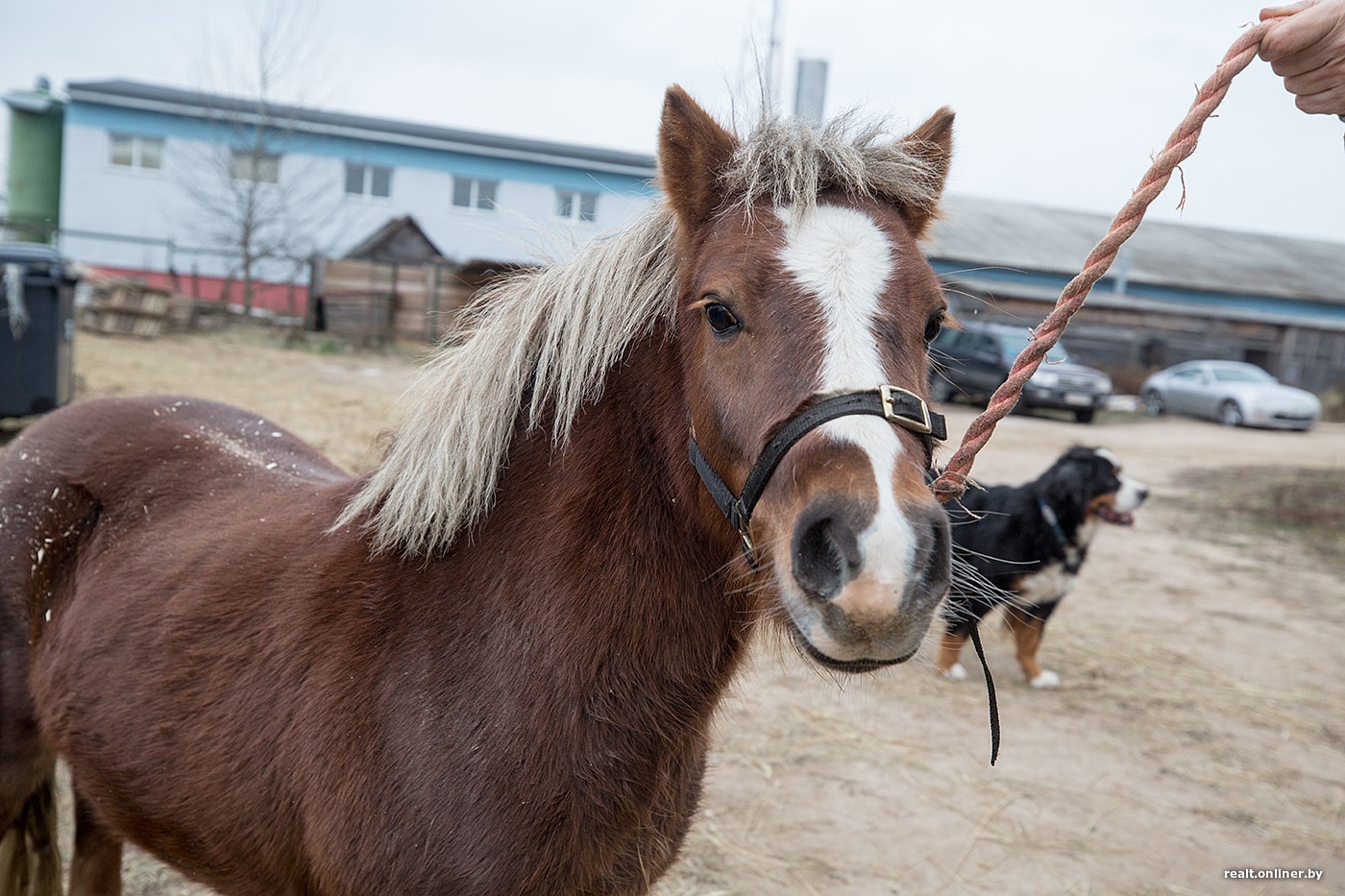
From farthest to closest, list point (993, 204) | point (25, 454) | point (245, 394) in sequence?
point (993, 204)
point (245, 394)
point (25, 454)

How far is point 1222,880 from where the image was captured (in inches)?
141

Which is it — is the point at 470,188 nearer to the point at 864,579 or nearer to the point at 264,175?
the point at 264,175

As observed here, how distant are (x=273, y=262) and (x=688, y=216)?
2816 centimetres

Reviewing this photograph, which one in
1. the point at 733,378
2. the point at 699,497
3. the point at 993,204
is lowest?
the point at 699,497

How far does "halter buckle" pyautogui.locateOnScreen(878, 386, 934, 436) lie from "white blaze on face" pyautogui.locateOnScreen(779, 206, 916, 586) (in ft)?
0.07

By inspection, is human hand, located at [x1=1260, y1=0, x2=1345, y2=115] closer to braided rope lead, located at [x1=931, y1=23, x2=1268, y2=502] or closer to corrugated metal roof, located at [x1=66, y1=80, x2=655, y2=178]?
braided rope lead, located at [x1=931, y1=23, x2=1268, y2=502]

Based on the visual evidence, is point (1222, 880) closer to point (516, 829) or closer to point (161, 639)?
point (516, 829)

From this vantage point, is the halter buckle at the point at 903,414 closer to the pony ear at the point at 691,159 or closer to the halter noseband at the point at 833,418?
the halter noseband at the point at 833,418

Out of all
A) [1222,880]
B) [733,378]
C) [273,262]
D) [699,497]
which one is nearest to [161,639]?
[699,497]

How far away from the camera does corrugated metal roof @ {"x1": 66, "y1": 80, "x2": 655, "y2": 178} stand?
27328 millimetres

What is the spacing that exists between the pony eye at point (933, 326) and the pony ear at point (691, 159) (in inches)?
20.1

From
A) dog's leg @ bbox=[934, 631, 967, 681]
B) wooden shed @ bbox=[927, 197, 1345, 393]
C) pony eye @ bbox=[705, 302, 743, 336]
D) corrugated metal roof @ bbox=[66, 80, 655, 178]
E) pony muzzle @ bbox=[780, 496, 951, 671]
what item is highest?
corrugated metal roof @ bbox=[66, 80, 655, 178]

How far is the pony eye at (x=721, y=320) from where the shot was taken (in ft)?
5.58

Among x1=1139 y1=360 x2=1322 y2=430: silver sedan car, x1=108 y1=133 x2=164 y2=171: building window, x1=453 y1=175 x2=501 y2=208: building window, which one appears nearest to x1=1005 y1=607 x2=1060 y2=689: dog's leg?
x1=1139 y1=360 x2=1322 y2=430: silver sedan car
